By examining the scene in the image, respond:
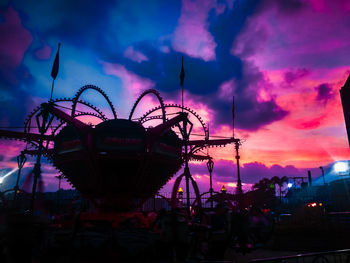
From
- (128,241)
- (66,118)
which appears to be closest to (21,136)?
(66,118)

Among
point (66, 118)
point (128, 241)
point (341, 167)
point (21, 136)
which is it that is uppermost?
point (341, 167)

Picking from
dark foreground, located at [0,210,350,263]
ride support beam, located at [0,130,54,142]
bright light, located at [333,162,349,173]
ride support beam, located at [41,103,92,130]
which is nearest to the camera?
dark foreground, located at [0,210,350,263]

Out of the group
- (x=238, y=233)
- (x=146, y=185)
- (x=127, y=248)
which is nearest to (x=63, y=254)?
(x=127, y=248)

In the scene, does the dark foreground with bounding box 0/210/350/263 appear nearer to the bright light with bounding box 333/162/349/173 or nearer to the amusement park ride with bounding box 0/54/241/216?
the amusement park ride with bounding box 0/54/241/216

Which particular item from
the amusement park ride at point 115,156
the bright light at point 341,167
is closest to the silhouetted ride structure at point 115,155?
the amusement park ride at point 115,156

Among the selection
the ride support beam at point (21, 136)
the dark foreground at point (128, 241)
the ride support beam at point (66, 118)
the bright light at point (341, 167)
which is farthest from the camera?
the bright light at point (341, 167)

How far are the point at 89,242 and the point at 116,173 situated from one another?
9.11 m

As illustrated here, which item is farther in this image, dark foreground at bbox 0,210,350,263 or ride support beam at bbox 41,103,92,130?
ride support beam at bbox 41,103,92,130

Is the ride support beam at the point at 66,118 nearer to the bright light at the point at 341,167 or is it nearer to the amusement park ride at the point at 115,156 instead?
the amusement park ride at the point at 115,156

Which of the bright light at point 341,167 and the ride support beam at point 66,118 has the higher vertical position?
the bright light at point 341,167

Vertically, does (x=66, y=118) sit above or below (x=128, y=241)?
above

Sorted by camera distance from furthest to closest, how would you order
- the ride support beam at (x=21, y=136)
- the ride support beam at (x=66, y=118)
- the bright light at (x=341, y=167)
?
the bright light at (x=341, y=167)
the ride support beam at (x=21, y=136)
the ride support beam at (x=66, y=118)

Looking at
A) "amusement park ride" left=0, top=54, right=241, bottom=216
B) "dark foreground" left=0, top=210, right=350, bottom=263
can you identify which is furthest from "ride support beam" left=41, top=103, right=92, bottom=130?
"dark foreground" left=0, top=210, right=350, bottom=263

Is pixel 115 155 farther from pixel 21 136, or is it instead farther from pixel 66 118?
pixel 21 136
